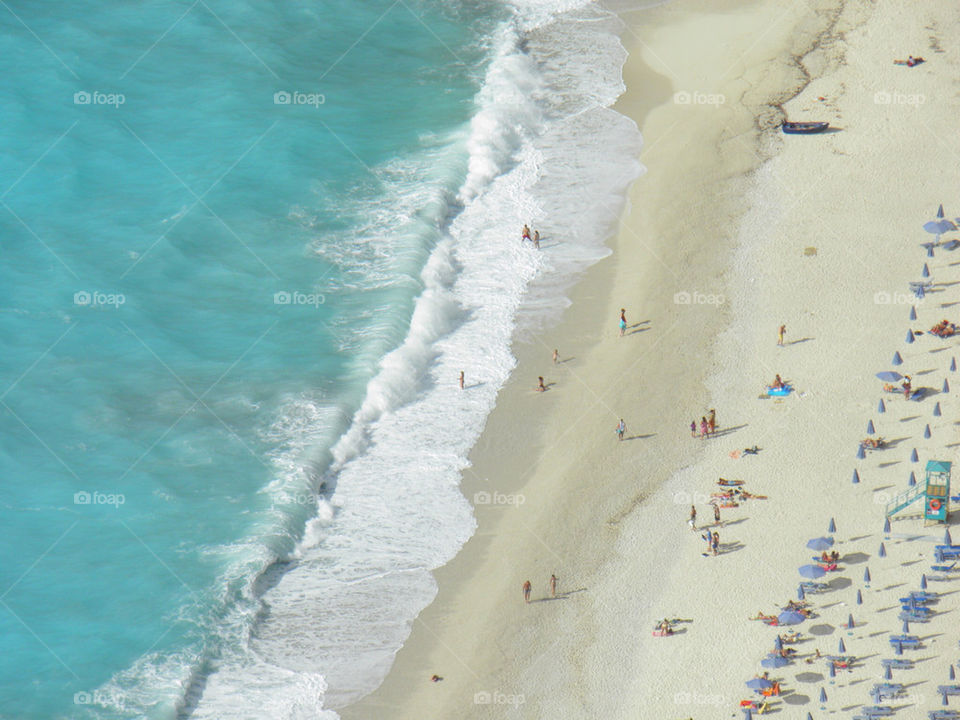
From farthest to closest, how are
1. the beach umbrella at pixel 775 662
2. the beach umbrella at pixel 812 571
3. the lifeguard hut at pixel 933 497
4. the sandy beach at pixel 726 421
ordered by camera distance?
1. the lifeguard hut at pixel 933 497
2. the beach umbrella at pixel 812 571
3. the sandy beach at pixel 726 421
4. the beach umbrella at pixel 775 662

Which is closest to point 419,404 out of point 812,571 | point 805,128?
point 812,571

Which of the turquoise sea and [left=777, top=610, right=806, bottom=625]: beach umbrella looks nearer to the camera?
[left=777, top=610, right=806, bottom=625]: beach umbrella

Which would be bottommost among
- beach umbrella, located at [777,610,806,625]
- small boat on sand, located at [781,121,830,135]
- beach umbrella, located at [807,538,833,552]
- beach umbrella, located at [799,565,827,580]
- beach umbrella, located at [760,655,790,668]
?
beach umbrella, located at [760,655,790,668]

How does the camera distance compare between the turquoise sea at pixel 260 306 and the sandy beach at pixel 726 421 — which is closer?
the sandy beach at pixel 726 421

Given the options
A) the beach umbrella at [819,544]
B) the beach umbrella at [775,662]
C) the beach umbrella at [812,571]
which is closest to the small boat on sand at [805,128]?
the beach umbrella at [819,544]

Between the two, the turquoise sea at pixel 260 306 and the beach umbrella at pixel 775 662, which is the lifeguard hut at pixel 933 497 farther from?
the turquoise sea at pixel 260 306

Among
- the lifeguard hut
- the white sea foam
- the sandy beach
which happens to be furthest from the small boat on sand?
the lifeguard hut

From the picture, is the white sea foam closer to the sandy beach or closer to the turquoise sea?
the turquoise sea
